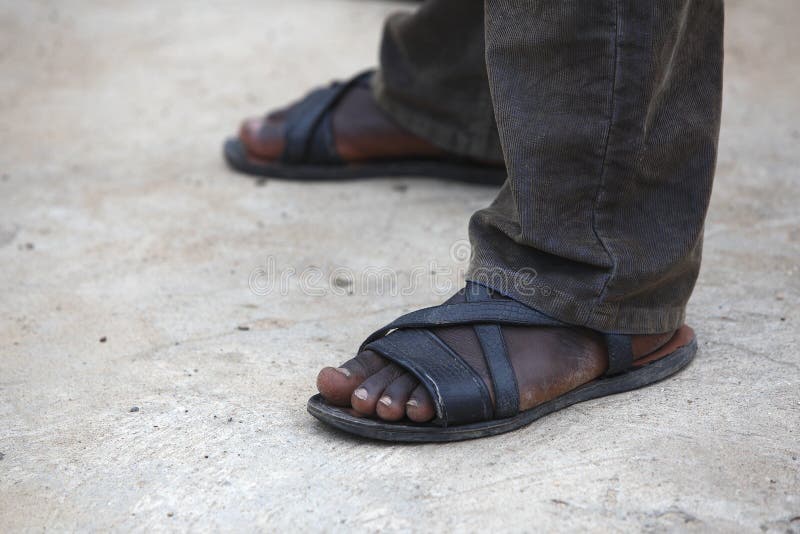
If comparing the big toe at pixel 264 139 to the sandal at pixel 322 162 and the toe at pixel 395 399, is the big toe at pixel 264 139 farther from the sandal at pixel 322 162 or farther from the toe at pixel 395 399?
the toe at pixel 395 399

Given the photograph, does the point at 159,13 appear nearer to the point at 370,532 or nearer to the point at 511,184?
the point at 511,184

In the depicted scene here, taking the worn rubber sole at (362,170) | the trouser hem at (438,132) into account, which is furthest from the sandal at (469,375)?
the worn rubber sole at (362,170)

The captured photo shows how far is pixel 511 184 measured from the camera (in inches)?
48.9

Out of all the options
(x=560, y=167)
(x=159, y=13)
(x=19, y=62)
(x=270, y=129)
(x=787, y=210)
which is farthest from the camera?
(x=159, y=13)

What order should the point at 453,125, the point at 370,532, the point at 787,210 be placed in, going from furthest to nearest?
1. the point at 453,125
2. the point at 787,210
3. the point at 370,532

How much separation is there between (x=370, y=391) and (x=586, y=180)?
418 millimetres

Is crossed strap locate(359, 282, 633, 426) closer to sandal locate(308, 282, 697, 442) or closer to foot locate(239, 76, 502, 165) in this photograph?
sandal locate(308, 282, 697, 442)

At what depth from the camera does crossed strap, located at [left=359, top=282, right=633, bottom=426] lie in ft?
3.90

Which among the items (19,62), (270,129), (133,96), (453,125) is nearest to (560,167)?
(453,125)

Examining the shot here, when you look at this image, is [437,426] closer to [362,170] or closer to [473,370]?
[473,370]

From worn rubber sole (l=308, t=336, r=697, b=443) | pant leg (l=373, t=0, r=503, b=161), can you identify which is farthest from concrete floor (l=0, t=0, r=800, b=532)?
pant leg (l=373, t=0, r=503, b=161)

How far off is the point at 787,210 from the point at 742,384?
85 centimetres

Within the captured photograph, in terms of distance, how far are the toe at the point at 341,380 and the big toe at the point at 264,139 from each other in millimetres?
1178

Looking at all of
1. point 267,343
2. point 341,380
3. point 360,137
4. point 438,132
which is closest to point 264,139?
point 360,137
